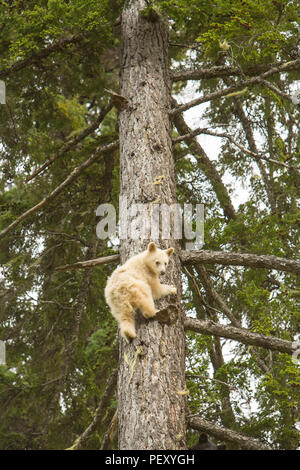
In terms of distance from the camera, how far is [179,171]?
332 inches

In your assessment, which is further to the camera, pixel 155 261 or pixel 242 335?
pixel 242 335

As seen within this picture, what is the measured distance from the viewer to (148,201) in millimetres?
5156

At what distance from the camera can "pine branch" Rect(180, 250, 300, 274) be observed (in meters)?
4.97

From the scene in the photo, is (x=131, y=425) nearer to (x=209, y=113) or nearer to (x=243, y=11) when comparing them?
(x=243, y=11)

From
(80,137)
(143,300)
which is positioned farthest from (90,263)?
(80,137)

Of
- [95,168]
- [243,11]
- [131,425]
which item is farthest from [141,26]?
[131,425]

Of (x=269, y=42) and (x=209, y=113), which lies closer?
(x=269, y=42)

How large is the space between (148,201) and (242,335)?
5.12 ft

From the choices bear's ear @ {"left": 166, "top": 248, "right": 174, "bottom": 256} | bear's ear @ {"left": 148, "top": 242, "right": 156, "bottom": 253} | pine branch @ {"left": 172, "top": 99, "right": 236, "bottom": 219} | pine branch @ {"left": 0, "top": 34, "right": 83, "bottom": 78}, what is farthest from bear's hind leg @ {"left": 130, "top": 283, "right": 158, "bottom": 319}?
pine branch @ {"left": 172, "top": 99, "right": 236, "bottom": 219}

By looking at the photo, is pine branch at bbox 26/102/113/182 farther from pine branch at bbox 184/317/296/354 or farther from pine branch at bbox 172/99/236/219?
pine branch at bbox 184/317/296/354

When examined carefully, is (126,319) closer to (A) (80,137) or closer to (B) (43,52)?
(A) (80,137)

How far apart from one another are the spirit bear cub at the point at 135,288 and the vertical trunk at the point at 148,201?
0.11m

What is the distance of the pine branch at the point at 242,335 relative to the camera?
16.0ft
